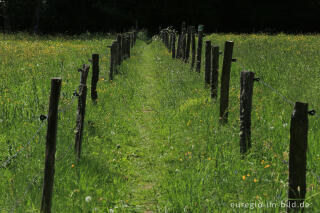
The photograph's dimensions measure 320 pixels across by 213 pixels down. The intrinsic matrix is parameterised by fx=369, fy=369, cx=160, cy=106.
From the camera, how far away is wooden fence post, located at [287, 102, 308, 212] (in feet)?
12.2

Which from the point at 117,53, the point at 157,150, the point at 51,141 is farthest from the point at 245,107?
the point at 117,53

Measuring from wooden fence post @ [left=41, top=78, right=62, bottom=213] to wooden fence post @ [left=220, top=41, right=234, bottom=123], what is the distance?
420 centimetres

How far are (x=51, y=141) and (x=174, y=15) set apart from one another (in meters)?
48.3

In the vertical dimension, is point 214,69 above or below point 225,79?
above

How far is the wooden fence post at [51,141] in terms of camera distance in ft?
13.0

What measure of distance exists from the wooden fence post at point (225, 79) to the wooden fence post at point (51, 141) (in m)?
4.20

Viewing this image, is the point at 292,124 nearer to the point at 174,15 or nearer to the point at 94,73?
the point at 94,73

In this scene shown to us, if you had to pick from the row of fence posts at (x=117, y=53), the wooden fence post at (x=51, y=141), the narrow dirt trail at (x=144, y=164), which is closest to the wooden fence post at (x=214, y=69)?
the narrow dirt trail at (x=144, y=164)

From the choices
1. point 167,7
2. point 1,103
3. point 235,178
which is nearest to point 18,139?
point 1,103

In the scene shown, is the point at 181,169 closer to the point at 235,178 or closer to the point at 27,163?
the point at 235,178

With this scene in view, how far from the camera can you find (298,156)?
3.82 meters

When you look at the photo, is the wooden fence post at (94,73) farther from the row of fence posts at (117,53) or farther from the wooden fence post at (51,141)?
the wooden fence post at (51,141)

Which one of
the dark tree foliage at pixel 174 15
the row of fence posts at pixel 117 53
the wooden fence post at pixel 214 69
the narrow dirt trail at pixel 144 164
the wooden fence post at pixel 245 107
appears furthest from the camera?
the dark tree foliage at pixel 174 15

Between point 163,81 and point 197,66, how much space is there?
4.87ft
